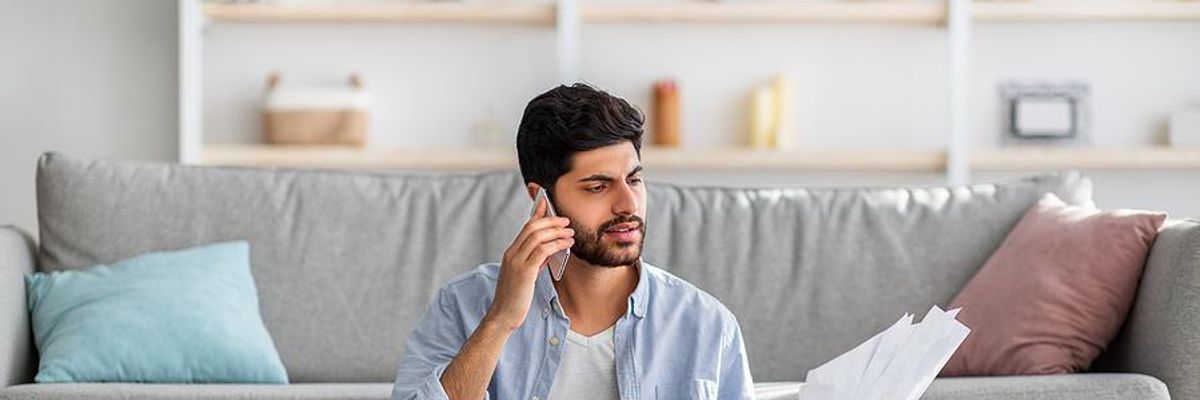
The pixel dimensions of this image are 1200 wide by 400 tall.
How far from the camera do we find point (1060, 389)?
2.69 meters

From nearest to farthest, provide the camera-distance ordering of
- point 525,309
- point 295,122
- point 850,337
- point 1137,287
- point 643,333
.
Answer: point 525,309, point 643,333, point 1137,287, point 850,337, point 295,122

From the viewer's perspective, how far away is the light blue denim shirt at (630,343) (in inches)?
83.8

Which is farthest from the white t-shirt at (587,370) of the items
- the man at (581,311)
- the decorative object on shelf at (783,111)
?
the decorative object on shelf at (783,111)

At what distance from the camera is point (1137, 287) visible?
2963mm

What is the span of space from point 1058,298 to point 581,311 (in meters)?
1.16

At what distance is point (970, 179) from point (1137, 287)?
213 cm

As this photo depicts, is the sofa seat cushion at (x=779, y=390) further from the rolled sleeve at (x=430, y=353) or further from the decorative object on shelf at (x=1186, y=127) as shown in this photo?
the decorative object on shelf at (x=1186, y=127)

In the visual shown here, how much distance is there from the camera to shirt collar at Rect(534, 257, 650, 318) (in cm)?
216

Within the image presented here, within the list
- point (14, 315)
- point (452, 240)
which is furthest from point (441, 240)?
point (14, 315)

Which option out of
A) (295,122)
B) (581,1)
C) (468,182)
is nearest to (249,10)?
(295,122)

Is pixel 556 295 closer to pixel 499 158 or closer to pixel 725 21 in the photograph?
pixel 499 158

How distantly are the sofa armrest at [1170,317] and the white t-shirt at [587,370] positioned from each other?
111 cm

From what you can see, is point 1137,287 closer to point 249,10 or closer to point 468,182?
point 468,182

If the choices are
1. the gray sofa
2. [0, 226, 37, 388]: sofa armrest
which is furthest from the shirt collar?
[0, 226, 37, 388]: sofa armrest
